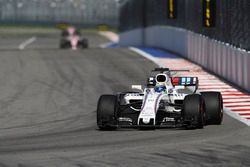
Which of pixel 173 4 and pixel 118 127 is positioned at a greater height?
pixel 173 4

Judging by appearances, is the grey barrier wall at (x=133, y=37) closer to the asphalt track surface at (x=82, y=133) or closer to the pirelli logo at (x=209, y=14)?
the asphalt track surface at (x=82, y=133)

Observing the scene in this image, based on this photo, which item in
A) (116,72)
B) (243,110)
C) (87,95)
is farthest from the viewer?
(116,72)

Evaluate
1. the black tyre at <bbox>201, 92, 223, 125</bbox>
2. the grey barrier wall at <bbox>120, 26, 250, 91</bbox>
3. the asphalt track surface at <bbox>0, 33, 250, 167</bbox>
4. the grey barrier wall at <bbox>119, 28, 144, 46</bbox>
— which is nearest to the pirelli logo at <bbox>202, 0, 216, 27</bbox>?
the grey barrier wall at <bbox>120, 26, 250, 91</bbox>

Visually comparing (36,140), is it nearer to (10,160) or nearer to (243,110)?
(10,160)

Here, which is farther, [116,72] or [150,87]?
[116,72]

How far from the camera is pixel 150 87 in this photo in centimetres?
1606

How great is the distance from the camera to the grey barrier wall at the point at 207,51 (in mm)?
23422

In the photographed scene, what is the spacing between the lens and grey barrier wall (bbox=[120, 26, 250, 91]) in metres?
23.4

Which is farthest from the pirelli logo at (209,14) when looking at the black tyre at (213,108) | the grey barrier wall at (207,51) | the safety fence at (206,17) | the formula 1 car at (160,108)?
the black tyre at (213,108)

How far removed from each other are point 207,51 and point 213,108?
42.8 feet

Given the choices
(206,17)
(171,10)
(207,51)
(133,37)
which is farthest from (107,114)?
(133,37)

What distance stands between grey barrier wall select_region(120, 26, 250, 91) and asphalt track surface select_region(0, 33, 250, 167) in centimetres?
201

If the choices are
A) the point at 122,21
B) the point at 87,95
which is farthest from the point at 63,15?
the point at 87,95

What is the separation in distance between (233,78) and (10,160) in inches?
538
